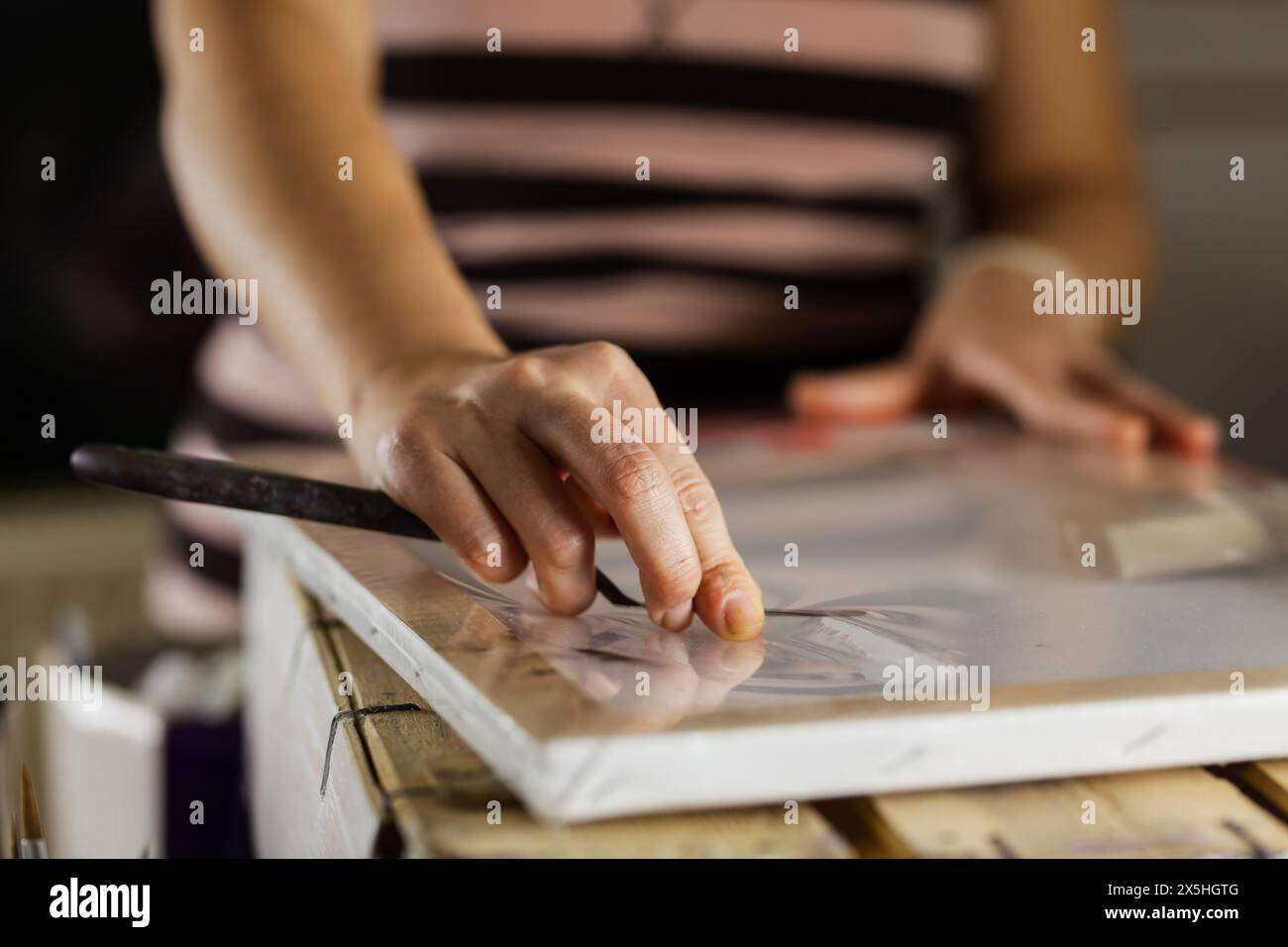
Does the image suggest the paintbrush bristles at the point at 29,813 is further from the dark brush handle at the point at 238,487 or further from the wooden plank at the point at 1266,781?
the wooden plank at the point at 1266,781

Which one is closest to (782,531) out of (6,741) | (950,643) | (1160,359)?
(950,643)

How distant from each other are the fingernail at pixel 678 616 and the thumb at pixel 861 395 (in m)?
0.43

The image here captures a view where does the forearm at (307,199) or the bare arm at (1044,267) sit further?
the bare arm at (1044,267)

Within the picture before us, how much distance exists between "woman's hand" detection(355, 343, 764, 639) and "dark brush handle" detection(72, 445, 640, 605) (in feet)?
0.04

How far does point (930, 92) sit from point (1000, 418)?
263 millimetres

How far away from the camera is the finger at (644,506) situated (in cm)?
35

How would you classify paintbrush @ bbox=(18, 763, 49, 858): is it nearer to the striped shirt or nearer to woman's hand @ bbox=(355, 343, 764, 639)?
woman's hand @ bbox=(355, 343, 764, 639)

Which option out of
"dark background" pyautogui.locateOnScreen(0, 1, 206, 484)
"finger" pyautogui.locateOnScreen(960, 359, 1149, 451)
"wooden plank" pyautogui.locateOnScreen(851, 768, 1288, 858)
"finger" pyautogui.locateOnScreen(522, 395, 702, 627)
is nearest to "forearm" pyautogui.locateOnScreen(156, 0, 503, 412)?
"finger" pyautogui.locateOnScreen(522, 395, 702, 627)

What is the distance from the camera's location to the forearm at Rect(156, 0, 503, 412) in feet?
1.61

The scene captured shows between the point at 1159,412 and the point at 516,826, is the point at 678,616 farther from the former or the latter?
the point at 1159,412

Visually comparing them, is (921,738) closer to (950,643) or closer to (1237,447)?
(950,643)

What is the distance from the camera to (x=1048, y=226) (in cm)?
97

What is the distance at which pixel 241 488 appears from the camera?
392 millimetres

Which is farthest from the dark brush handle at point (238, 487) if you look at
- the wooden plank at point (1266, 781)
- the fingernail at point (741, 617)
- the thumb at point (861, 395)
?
the thumb at point (861, 395)
